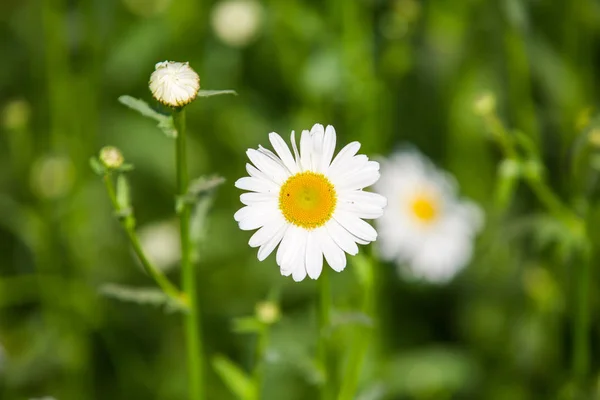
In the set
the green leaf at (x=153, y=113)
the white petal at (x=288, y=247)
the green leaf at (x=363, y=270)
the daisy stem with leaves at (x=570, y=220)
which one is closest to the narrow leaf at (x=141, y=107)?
the green leaf at (x=153, y=113)

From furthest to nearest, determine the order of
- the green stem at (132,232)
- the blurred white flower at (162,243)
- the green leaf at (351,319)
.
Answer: the blurred white flower at (162,243) → the green leaf at (351,319) → the green stem at (132,232)

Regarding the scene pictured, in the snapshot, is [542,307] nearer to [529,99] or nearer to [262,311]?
[529,99]

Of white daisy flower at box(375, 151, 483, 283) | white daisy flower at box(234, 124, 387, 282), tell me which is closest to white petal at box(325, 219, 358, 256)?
A: white daisy flower at box(234, 124, 387, 282)

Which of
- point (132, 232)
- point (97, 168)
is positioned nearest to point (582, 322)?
point (132, 232)

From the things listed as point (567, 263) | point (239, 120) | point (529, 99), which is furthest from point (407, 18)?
point (567, 263)

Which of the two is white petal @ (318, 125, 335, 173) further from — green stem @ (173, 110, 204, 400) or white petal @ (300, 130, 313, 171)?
green stem @ (173, 110, 204, 400)

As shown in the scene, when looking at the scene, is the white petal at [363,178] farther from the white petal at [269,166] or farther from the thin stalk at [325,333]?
the thin stalk at [325,333]

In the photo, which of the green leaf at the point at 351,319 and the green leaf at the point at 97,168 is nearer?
the green leaf at the point at 97,168
